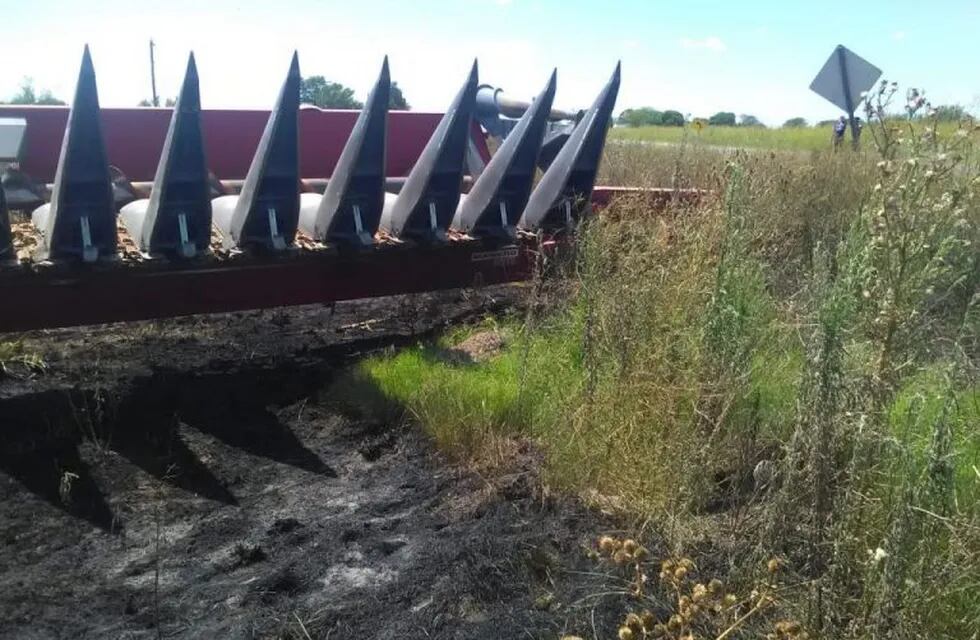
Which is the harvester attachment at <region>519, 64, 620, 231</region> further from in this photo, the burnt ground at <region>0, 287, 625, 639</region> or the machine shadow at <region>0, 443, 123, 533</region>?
the machine shadow at <region>0, 443, 123, 533</region>

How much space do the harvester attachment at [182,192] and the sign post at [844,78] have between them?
280 inches

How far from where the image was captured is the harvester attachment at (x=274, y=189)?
15.4 feet

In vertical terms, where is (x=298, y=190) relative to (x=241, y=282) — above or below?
above

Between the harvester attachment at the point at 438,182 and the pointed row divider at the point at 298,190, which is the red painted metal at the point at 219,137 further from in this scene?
the harvester attachment at the point at 438,182

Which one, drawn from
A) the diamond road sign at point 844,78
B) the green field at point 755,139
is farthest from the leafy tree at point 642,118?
the diamond road sign at point 844,78

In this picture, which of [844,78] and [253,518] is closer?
[253,518]

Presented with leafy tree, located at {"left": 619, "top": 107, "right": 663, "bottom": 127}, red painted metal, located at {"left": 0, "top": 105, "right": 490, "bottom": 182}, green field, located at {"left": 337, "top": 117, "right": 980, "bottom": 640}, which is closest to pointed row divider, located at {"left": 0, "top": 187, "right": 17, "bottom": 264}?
red painted metal, located at {"left": 0, "top": 105, "right": 490, "bottom": 182}

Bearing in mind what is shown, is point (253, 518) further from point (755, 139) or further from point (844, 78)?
point (755, 139)

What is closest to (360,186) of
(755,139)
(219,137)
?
(219,137)

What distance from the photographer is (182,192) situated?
4.56 meters

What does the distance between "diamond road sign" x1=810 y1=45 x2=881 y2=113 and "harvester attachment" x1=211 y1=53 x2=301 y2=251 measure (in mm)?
6718

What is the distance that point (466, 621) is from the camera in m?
2.82

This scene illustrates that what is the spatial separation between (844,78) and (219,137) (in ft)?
21.2

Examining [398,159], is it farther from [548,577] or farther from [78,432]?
[548,577]
